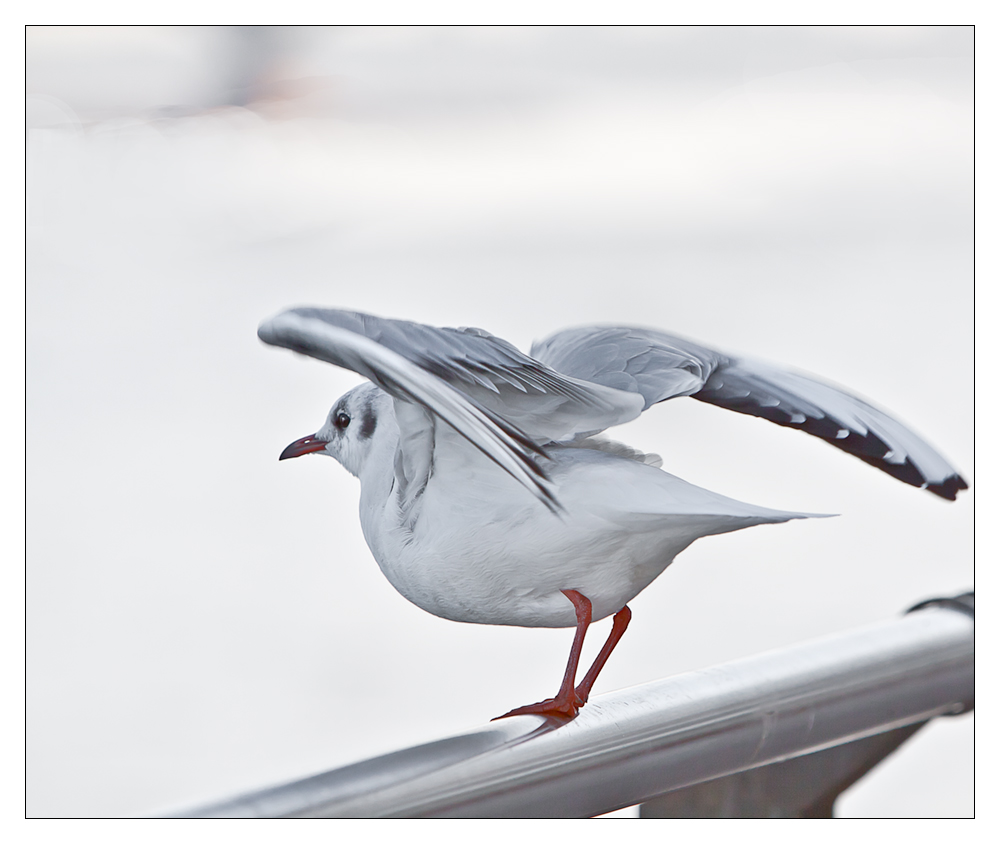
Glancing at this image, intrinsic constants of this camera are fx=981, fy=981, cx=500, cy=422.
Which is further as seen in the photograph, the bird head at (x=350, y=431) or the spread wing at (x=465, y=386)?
the bird head at (x=350, y=431)

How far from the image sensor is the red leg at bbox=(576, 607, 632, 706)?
0.49 m

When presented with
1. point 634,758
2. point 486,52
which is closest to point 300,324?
point 634,758

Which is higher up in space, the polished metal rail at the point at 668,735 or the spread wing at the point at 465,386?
the spread wing at the point at 465,386

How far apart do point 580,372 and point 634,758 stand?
18 cm

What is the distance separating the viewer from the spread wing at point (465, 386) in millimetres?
368

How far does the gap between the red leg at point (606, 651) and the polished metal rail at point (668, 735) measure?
0.14ft

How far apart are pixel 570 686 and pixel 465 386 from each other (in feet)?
0.54

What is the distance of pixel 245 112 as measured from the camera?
0.67 meters

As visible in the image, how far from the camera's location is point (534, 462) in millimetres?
406

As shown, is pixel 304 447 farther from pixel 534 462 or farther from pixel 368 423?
pixel 534 462

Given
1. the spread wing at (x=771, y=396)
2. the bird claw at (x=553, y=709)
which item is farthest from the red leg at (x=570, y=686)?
the spread wing at (x=771, y=396)

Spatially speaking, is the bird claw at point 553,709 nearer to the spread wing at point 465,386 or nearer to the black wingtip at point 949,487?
the spread wing at point 465,386

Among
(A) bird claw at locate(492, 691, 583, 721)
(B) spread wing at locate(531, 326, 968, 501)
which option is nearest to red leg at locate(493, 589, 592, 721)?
(A) bird claw at locate(492, 691, 583, 721)

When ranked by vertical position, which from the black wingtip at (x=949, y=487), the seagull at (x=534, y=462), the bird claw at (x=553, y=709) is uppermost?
the seagull at (x=534, y=462)
